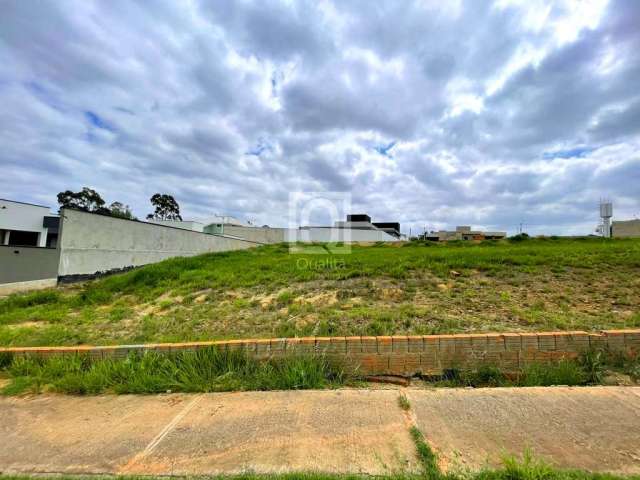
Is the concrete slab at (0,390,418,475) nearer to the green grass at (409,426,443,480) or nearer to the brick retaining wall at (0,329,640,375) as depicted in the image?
the green grass at (409,426,443,480)

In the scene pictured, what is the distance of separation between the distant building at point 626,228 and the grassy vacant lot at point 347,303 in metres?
35.5

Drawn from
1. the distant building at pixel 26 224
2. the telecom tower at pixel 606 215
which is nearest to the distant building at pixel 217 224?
the distant building at pixel 26 224

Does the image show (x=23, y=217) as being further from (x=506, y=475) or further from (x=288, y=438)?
(x=506, y=475)

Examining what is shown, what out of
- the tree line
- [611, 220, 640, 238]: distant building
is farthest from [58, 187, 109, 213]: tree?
[611, 220, 640, 238]: distant building

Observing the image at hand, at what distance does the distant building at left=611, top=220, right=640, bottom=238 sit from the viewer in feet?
103

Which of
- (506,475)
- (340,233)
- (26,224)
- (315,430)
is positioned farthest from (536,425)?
(340,233)

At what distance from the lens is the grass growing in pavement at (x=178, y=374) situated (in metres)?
2.74

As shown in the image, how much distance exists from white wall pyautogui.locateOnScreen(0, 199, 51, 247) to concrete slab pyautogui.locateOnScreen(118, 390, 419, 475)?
22559 mm

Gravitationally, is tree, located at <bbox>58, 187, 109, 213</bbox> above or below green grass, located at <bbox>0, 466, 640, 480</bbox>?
above

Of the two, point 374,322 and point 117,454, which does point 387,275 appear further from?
point 117,454

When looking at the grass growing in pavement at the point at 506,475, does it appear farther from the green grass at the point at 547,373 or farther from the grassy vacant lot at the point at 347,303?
the grassy vacant lot at the point at 347,303

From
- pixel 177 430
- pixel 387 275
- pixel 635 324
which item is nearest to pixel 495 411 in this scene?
pixel 177 430

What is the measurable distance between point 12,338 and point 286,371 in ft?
12.8

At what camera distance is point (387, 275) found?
6164 mm
